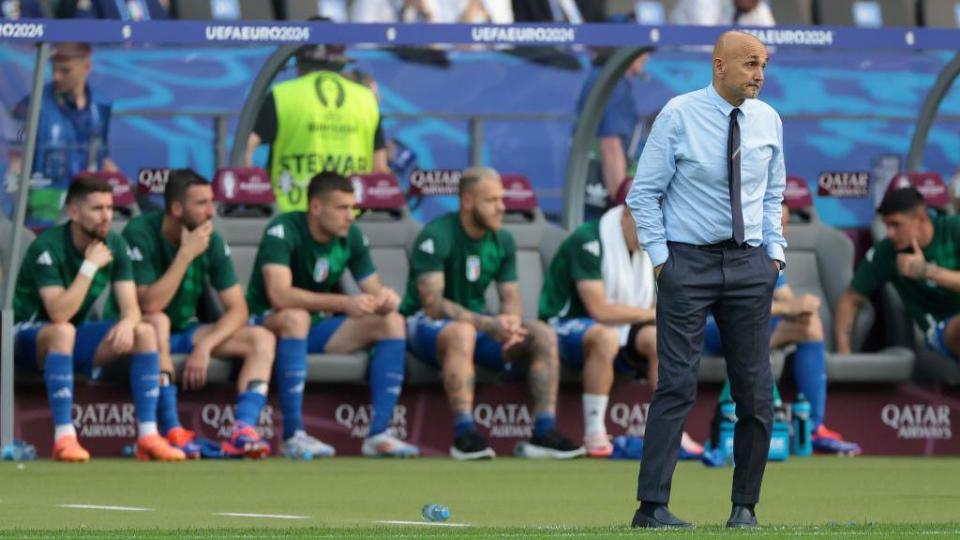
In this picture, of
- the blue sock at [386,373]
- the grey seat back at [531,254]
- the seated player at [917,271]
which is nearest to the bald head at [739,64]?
the blue sock at [386,373]

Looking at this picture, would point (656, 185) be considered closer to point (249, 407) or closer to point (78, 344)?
point (249, 407)

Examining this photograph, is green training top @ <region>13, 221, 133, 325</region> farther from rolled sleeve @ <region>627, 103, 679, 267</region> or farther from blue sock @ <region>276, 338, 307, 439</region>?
rolled sleeve @ <region>627, 103, 679, 267</region>

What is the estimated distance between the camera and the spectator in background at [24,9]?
1381cm

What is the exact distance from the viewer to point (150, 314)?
41.2ft

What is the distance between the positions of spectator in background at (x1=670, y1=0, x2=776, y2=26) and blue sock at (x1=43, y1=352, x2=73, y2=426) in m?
4.72

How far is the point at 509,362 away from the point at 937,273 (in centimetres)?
275


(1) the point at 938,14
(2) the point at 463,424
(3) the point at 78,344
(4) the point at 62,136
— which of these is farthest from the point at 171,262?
(1) the point at 938,14

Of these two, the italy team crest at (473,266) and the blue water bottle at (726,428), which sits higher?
the italy team crest at (473,266)

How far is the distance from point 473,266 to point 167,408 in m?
2.12

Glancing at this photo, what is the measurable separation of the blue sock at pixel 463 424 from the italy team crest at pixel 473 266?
1.01 metres

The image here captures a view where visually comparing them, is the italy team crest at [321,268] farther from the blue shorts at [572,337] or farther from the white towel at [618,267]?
the white towel at [618,267]

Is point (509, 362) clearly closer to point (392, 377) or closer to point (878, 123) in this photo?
point (392, 377)

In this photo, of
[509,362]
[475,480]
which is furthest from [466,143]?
[475,480]

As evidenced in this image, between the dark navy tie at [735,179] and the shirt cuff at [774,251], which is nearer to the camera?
the dark navy tie at [735,179]
